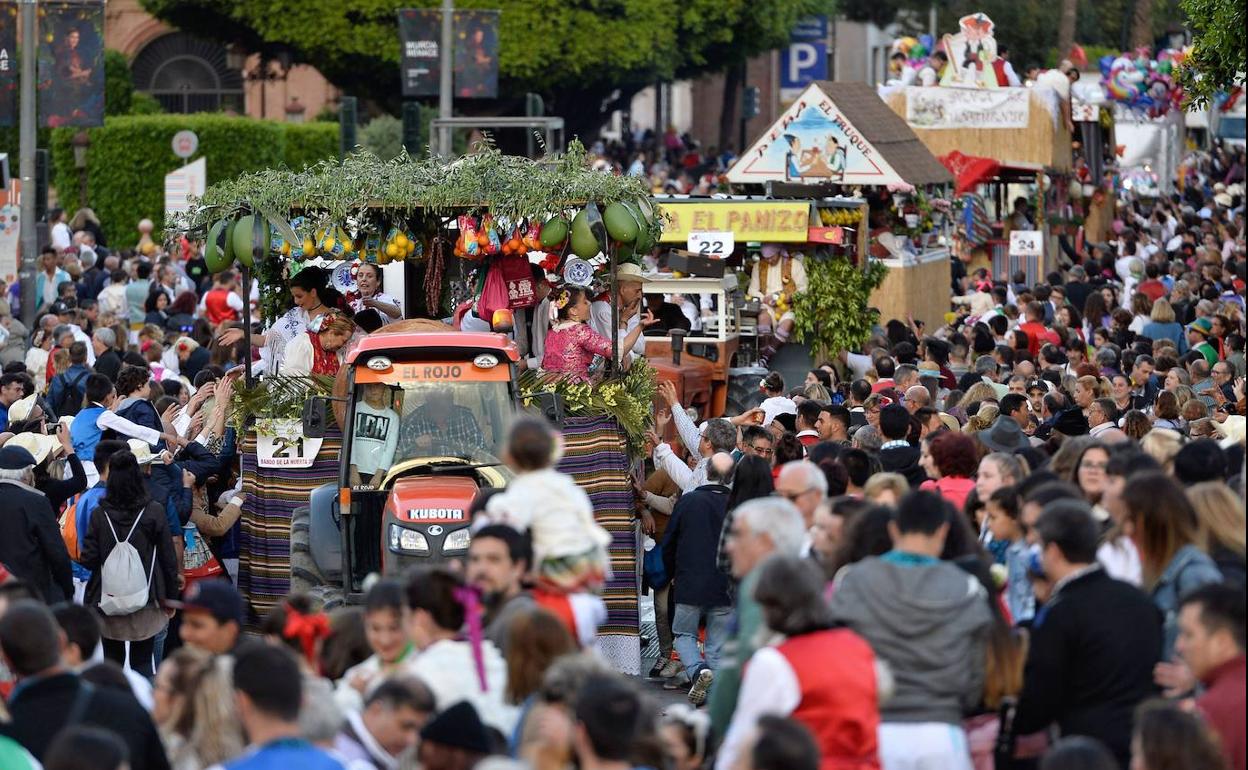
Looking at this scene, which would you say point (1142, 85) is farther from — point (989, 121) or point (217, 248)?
point (217, 248)

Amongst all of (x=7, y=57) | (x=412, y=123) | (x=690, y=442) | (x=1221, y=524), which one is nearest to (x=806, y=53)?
(x=412, y=123)

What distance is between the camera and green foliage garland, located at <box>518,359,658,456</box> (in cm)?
1243

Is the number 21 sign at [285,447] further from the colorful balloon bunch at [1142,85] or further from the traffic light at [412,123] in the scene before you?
the colorful balloon bunch at [1142,85]

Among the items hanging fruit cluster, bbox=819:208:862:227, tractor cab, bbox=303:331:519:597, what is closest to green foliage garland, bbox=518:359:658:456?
tractor cab, bbox=303:331:519:597

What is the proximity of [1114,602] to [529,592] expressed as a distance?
191 centimetres

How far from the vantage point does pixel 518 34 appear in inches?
1908

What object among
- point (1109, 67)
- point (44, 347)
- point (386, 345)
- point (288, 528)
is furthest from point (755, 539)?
point (1109, 67)

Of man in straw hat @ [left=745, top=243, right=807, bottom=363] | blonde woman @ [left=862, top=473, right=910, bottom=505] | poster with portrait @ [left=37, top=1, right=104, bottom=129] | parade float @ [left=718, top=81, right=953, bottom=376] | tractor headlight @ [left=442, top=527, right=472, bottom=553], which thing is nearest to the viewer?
blonde woman @ [left=862, top=473, right=910, bottom=505]

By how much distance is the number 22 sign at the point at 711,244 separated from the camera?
19.0 meters

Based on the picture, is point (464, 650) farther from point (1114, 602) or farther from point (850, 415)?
point (850, 415)

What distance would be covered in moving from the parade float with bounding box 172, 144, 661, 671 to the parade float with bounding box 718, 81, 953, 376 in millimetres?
5974

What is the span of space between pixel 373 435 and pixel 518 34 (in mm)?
37466

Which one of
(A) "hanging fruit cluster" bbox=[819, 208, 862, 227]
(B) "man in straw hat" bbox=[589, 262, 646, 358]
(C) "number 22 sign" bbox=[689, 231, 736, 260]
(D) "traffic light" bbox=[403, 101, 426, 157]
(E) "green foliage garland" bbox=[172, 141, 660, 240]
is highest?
(D) "traffic light" bbox=[403, 101, 426, 157]

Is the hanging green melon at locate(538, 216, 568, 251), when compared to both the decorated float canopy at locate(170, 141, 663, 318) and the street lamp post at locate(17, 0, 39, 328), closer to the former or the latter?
the decorated float canopy at locate(170, 141, 663, 318)
